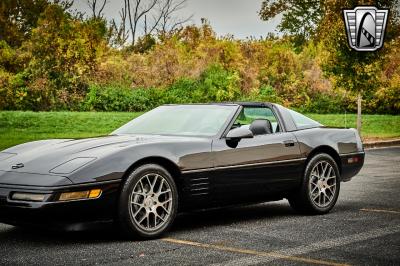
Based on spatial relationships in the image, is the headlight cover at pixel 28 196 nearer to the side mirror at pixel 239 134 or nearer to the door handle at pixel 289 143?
the side mirror at pixel 239 134

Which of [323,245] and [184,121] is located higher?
[184,121]

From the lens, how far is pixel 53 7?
A: 88.8 feet

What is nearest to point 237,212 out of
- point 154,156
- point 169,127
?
point 169,127

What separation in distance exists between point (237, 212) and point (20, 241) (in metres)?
2.74

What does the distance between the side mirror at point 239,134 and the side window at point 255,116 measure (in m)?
0.63

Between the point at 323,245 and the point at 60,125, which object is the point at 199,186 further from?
the point at 60,125

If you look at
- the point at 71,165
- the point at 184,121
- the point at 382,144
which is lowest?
the point at 382,144

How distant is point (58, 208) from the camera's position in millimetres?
5633

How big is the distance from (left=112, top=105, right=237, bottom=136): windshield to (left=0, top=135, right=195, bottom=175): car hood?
0.38 metres

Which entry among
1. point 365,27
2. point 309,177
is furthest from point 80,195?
point 365,27

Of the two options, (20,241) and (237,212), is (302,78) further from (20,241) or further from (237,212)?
(20,241)

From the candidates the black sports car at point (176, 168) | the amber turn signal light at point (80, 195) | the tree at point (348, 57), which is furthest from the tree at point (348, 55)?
the amber turn signal light at point (80, 195)

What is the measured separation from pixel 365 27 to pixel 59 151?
720 inches

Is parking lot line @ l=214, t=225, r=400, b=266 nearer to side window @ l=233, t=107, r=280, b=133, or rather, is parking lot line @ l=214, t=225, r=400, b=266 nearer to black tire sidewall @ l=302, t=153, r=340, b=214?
black tire sidewall @ l=302, t=153, r=340, b=214
